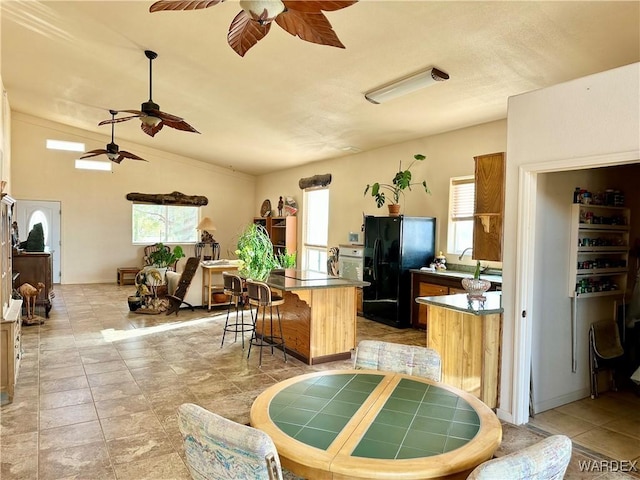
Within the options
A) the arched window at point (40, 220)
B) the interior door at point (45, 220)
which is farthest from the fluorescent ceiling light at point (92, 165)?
the arched window at point (40, 220)

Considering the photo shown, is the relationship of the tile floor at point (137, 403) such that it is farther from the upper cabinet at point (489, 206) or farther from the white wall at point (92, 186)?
the white wall at point (92, 186)

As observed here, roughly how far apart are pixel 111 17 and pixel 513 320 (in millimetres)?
4817

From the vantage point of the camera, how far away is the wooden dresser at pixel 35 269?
255 inches

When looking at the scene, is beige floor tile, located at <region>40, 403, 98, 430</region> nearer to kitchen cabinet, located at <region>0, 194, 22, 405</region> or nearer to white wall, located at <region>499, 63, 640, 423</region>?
kitchen cabinet, located at <region>0, 194, 22, 405</region>

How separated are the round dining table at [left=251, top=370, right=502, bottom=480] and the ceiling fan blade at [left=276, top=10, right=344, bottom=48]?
1.81m

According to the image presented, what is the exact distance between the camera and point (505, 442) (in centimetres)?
288

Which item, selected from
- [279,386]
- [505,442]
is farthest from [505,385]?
[279,386]

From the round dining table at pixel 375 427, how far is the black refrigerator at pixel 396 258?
416 cm

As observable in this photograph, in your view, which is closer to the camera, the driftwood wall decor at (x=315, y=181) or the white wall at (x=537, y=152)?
the white wall at (x=537, y=152)

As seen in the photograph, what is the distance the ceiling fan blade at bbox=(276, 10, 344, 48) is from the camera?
205 cm

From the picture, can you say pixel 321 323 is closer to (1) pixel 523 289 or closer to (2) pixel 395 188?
(1) pixel 523 289

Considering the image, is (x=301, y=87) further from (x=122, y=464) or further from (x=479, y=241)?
(x=122, y=464)

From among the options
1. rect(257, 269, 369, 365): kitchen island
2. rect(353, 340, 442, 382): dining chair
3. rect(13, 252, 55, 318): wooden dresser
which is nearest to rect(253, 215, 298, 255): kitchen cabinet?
rect(13, 252, 55, 318): wooden dresser

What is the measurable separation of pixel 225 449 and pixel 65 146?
10.8 metres
